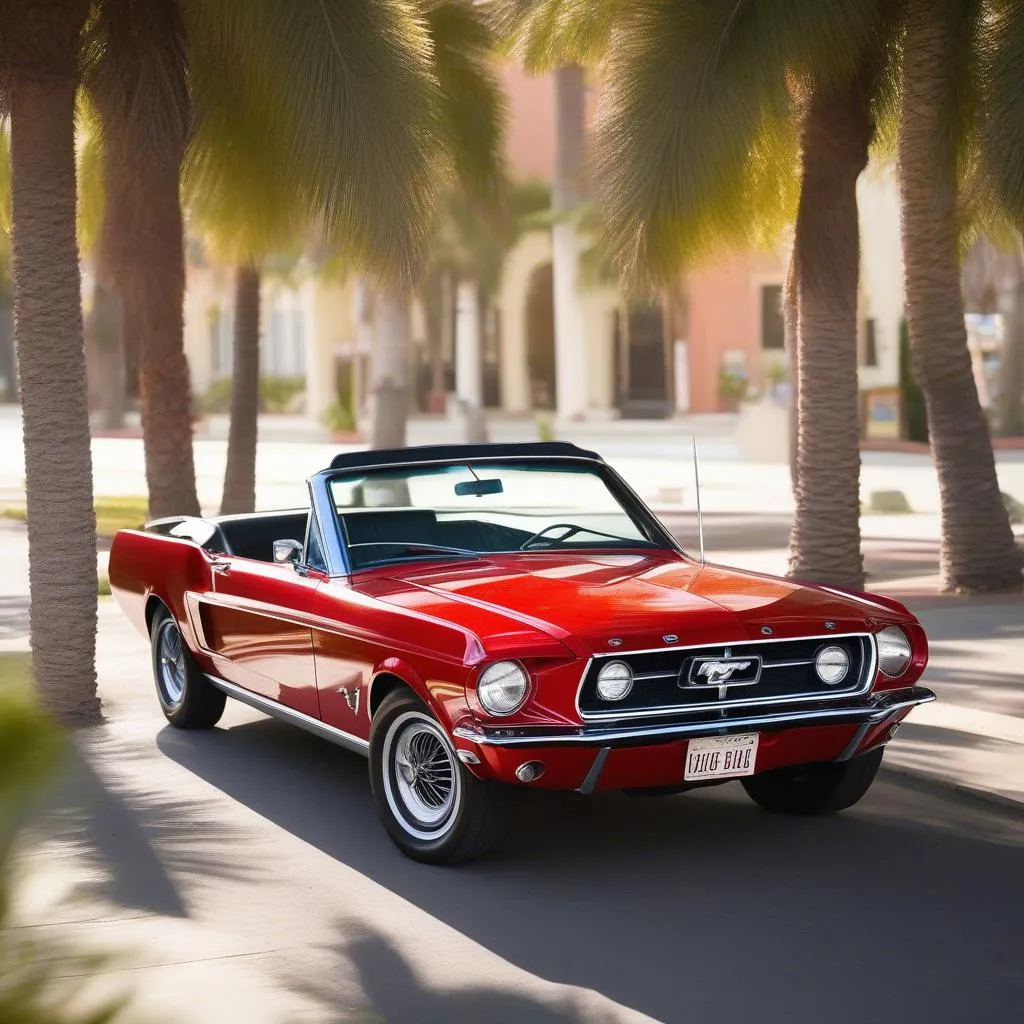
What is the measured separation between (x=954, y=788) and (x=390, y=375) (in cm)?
2224

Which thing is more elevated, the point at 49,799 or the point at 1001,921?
the point at 49,799

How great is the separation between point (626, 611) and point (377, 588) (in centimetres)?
122

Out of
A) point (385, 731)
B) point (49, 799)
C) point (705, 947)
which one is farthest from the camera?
point (385, 731)

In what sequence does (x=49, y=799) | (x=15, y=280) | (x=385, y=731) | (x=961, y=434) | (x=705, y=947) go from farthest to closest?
(x=961, y=434) → (x=15, y=280) → (x=385, y=731) → (x=705, y=947) → (x=49, y=799)

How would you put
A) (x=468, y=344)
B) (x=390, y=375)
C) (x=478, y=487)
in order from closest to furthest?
(x=478, y=487) → (x=390, y=375) → (x=468, y=344)

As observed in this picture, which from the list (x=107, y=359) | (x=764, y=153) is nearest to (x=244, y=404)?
(x=764, y=153)

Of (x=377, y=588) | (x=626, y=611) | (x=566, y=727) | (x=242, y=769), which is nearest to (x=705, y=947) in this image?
(x=566, y=727)

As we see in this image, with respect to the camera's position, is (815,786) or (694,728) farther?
(815,786)

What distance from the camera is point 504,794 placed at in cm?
639

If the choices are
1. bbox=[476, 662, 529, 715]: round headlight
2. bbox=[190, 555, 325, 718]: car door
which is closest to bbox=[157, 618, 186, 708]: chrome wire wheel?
bbox=[190, 555, 325, 718]: car door

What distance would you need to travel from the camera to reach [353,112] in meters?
9.66

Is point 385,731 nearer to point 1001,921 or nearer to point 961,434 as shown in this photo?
point 1001,921

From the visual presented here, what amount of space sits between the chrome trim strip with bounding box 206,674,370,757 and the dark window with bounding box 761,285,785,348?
50.3 meters

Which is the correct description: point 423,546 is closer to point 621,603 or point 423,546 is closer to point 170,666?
point 621,603
